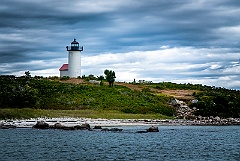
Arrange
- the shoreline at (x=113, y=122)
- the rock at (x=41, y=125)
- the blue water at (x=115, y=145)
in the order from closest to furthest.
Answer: the blue water at (x=115, y=145) → the rock at (x=41, y=125) → the shoreline at (x=113, y=122)

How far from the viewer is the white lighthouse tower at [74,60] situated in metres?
97.7

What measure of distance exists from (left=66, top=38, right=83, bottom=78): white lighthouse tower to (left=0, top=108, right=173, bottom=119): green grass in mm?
31670

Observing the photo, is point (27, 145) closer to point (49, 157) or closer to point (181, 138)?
point (49, 157)

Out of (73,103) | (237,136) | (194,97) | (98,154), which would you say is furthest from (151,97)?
(98,154)

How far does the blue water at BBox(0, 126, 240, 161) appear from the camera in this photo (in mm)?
31656

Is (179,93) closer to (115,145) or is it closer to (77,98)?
(77,98)

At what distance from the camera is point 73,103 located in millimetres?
73500

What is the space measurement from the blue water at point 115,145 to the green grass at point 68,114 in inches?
374

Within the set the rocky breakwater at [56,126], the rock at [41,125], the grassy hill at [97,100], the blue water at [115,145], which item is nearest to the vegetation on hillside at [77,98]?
the grassy hill at [97,100]

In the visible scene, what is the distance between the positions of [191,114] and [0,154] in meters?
49.5

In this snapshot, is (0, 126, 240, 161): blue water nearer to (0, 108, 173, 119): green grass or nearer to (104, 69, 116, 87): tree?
(0, 108, 173, 119): green grass

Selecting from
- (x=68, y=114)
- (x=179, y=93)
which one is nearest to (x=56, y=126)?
(x=68, y=114)

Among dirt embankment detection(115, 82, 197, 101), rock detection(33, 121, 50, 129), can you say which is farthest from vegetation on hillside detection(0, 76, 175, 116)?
rock detection(33, 121, 50, 129)

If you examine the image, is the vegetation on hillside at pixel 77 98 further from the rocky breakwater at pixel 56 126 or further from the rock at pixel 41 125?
the rocky breakwater at pixel 56 126
